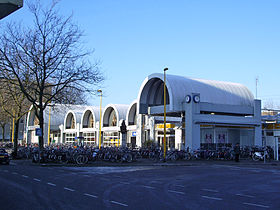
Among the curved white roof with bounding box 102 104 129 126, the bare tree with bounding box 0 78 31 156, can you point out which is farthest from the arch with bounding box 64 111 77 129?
the bare tree with bounding box 0 78 31 156

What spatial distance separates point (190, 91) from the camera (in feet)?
126

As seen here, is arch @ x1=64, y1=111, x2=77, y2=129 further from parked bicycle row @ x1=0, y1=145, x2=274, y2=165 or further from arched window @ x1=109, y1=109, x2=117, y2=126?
parked bicycle row @ x1=0, y1=145, x2=274, y2=165

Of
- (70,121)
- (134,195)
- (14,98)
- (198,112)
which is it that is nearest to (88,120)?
(70,121)

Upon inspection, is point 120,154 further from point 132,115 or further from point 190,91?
point 132,115

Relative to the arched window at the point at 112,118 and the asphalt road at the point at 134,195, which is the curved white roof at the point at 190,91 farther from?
the asphalt road at the point at 134,195

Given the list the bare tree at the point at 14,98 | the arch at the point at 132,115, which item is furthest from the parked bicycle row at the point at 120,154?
the arch at the point at 132,115

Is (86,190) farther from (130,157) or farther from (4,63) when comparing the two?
(4,63)

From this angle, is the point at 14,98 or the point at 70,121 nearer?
the point at 14,98

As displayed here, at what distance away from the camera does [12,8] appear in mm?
6555

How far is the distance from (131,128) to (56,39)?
2737 centimetres

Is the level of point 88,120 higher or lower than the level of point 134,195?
higher

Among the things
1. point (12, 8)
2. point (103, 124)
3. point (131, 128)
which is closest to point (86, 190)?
point (12, 8)

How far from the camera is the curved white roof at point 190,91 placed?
122 ft

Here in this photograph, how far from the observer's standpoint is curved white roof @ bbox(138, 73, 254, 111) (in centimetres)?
3716
